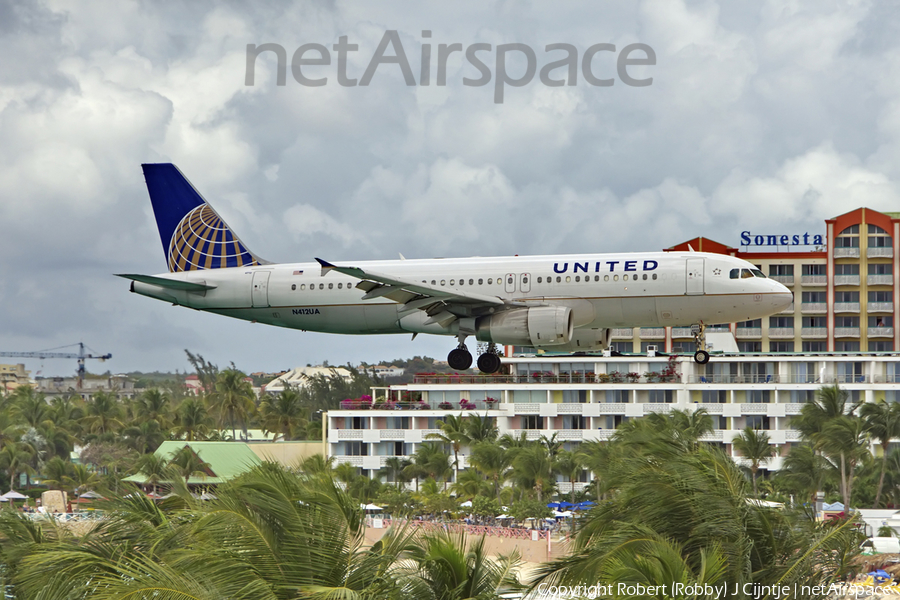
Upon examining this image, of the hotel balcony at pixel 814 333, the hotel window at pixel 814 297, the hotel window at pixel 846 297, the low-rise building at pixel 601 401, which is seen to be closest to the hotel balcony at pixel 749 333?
the hotel balcony at pixel 814 333

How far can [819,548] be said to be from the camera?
2336 centimetres

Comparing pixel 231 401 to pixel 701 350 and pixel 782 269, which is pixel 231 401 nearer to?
pixel 782 269

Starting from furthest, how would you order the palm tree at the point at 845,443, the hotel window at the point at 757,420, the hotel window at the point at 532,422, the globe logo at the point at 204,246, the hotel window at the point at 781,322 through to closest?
the hotel window at the point at 781,322
the hotel window at the point at 532,422
the hotel window at the point at 757,420
the palm tree at the point at 845,443
the globe logo at the point at 204,246

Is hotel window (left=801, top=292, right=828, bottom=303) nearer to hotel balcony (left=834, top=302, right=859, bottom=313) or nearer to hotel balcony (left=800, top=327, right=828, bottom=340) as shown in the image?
hotel balcony (left=834, top=302, right=859, bottom=313)

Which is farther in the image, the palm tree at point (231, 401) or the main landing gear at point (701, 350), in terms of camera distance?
the palm tree at point (231, 401)

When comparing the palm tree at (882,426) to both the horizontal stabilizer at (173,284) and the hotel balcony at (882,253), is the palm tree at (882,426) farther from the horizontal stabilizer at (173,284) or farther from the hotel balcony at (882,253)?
the horizontal stabilizer at (173,284)

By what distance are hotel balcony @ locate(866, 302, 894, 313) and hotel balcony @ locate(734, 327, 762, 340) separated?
1532 cm

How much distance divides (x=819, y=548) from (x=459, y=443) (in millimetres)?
80409

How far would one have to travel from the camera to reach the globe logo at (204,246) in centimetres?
4959

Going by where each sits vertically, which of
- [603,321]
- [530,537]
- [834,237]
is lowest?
[530,537]

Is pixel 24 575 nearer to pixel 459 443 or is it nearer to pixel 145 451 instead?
pixel 459 443

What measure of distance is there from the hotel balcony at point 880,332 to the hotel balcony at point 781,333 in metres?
10.4

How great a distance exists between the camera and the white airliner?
138ft

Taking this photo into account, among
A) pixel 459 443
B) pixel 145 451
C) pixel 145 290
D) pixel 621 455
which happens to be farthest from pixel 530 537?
pixel 145 451
